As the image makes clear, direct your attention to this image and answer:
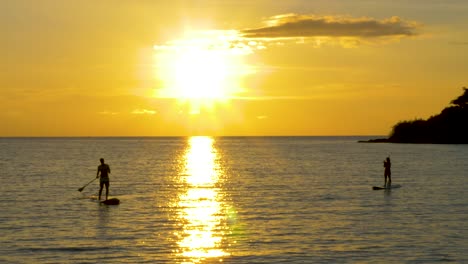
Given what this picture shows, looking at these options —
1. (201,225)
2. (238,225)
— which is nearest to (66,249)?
(201,225)

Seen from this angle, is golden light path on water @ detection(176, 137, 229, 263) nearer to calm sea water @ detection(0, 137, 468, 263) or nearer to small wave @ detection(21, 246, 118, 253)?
calm sea water @ detection(0, 137, 468, 263)

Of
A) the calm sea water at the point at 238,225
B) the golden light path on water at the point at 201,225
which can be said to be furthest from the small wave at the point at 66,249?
the golden light path on water at the point at 201,225

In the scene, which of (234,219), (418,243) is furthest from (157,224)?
(418,243)

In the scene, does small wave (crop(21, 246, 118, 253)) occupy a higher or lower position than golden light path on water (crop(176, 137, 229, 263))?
lower

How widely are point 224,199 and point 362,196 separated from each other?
9.52 metres

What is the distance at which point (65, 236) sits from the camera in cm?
2917

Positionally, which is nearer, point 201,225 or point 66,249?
point 66,249

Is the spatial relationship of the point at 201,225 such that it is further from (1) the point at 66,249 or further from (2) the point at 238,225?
(1) the point at 66,249

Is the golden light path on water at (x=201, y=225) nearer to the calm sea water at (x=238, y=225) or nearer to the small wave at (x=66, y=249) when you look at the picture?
the calm sea water at (x=238, y=225)

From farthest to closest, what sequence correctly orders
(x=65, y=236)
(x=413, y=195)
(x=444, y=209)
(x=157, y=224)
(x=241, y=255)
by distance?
(x=413, y=195), (x=444, y=209), (x=157, y=224), (x=65, y=236), (x=241, y=255)

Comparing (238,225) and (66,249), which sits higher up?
(238,225)

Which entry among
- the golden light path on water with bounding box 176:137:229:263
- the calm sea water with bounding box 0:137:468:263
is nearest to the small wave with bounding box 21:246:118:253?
the calm sea water with bounding box 0:137:468:263

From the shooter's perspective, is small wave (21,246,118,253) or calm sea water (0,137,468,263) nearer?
calm sea water (0,137,468,263)

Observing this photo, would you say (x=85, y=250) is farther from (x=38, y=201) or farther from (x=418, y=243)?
(x=38, y=201)
